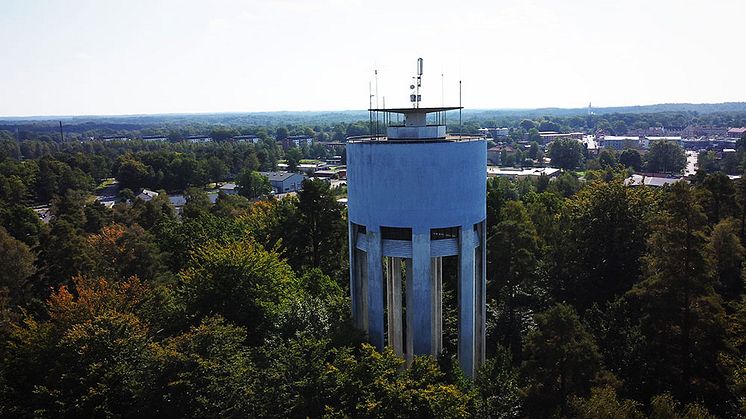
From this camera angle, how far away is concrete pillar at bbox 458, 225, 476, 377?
23734 mm

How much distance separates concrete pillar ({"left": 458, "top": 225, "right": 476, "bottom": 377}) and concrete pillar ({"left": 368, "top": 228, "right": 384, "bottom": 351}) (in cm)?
355

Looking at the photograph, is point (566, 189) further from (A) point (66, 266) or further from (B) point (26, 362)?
(B) point (26, 362)

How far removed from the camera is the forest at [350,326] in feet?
63.2

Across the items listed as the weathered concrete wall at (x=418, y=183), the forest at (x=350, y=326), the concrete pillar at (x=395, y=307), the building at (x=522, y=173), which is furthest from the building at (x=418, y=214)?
the building at (x=522, y=173)

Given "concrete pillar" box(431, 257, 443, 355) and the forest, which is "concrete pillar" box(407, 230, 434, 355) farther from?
"concrete pillar" box(431, 257, 443, 355)

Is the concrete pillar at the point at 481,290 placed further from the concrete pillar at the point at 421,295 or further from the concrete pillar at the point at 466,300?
the concrete pillar at the point at 421,295

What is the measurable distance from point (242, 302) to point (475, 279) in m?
12.4

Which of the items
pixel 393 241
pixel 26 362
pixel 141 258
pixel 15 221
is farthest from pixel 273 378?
pixel 15 221

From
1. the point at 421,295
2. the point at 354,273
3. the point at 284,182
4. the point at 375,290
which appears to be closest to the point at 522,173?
the point at 284,182

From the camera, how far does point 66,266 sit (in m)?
36.8

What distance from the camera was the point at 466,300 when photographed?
2416 centimetres

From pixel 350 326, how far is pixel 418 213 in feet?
21.1

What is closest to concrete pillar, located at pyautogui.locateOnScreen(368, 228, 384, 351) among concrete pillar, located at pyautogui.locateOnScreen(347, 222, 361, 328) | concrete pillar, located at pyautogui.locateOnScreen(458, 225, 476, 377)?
concrete pillar, located at pyautogui.locateOnScreen(347, 222, 361, 328)

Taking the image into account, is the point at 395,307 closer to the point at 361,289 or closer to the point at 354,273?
the point at 361,289
